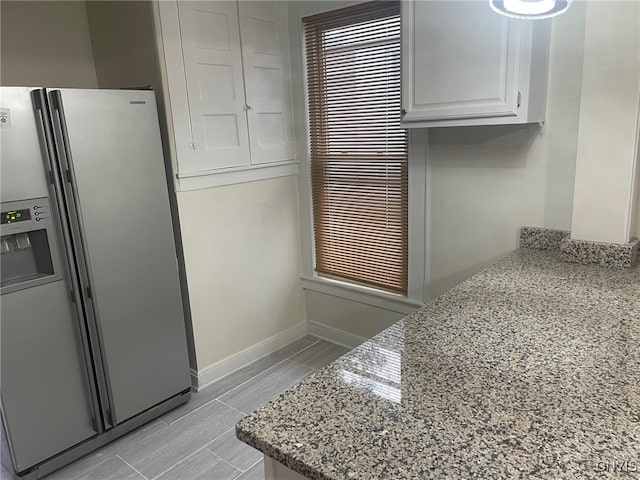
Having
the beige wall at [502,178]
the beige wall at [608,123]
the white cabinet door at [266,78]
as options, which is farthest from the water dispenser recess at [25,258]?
the beige wall at [608,123]

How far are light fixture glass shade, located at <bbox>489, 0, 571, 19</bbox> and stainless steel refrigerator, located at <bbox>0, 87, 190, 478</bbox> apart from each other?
64.8 inches

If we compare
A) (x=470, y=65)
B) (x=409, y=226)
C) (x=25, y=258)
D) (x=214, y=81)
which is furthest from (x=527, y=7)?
(x=25, y=258)

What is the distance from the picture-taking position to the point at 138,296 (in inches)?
92.5

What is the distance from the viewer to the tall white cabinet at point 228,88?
2.47 metres

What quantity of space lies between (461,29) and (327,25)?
1.16 metres

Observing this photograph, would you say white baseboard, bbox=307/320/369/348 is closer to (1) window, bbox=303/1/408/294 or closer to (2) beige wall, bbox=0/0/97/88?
(1) window, bbox=303/1/408/294

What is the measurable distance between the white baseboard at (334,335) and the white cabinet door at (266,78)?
1.22 metres

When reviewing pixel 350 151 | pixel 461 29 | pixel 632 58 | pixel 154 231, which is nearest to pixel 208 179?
pixel 154 231

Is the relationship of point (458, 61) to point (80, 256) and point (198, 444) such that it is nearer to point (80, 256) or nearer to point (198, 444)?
point (80, 256)

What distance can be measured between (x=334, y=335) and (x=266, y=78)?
1774 mm

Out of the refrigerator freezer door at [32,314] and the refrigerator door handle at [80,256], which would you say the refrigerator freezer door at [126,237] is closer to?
the refrigerator door handle at [80,256]

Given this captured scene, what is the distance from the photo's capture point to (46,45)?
2.62 meters

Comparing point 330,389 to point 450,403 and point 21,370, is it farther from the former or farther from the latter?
point 21,370

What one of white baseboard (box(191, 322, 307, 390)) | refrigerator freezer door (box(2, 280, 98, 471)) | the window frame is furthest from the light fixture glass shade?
white baseboard (box(191, 322, 307, 390))
